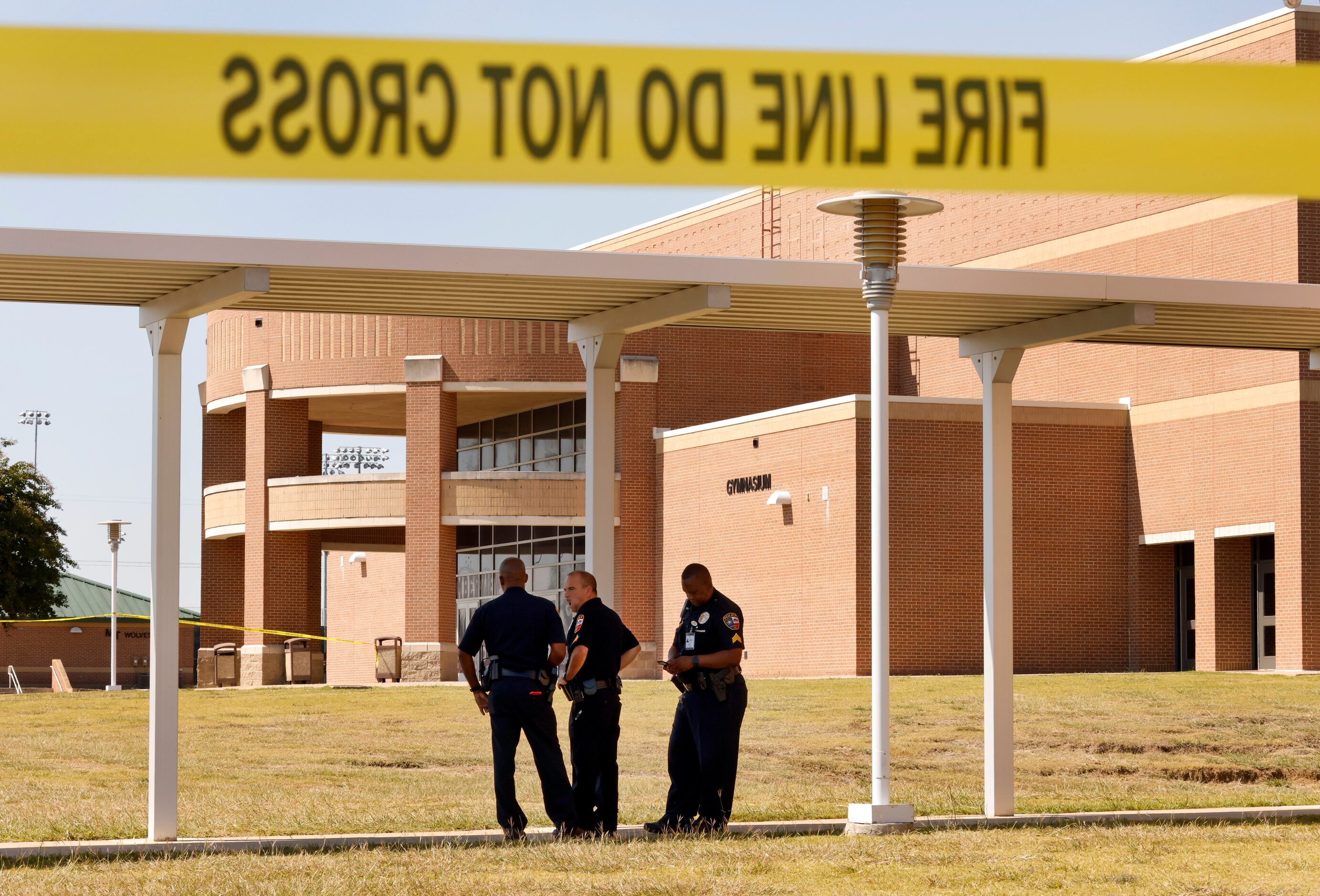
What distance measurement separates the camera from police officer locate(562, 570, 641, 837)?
11.5m

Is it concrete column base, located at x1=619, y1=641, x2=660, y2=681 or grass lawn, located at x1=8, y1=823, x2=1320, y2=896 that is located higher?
grass lawn, located at x1=8, y1=823, x2=1320, y2=896

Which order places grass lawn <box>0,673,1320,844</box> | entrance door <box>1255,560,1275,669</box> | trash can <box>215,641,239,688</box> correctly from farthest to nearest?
1. trash can <box>215,641,239,688</box>
2. entrance door <box>1255,560,1275,669</box>
3. grass lawn <box>0,673,1320,844</box>

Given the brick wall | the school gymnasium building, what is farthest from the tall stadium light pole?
the brick wall

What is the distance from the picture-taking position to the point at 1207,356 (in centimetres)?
3684

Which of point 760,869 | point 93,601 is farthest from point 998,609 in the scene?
point 93,601

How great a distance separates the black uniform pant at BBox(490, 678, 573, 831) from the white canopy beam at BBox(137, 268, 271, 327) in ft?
→ 9.93

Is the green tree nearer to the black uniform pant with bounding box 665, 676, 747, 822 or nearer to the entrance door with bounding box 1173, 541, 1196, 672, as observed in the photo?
the entrance door with bounding box 1173, 541, 1196, 672

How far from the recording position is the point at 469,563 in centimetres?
4797

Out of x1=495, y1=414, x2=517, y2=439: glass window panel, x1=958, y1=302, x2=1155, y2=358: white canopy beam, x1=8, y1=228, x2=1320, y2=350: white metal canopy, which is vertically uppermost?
x1=495, y1=414, x2=517, y2=439: glass window panel

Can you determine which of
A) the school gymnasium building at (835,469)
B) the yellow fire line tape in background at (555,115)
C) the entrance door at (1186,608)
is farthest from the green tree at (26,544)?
the yellow fire line tape in background at (555,115)

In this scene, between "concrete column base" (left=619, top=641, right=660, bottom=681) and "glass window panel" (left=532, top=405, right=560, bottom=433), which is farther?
"glass window panel" (left=532, top=405, right=560, bottom=433)

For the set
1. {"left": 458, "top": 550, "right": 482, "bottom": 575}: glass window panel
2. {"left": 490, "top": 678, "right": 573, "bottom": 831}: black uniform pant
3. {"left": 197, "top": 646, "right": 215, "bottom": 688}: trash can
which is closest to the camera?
{"left": 490, "top": 678, "right": 573, "bottom": 831}: black uniform pant

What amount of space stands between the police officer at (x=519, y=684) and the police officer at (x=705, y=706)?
76cm

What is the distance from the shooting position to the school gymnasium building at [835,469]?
1404 inches
